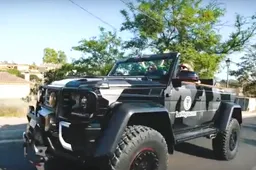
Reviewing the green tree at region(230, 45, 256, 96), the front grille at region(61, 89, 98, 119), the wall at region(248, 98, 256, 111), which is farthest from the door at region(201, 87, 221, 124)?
the green tree at region(230, 45, 256, 96)

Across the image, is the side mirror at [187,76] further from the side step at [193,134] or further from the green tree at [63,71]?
the green tree at [63,71]

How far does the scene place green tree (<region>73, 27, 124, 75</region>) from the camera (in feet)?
61.0

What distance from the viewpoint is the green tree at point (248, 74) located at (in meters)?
36.5

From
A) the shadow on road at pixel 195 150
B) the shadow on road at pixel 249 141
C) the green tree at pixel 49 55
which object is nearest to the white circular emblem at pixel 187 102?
the shadow on road at pixel 195 150

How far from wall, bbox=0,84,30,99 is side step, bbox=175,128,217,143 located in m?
49.5

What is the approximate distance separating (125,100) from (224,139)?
8.87 feet

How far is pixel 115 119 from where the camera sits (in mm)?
3664

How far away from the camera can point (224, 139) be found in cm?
588

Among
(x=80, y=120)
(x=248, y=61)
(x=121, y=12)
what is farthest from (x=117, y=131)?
(x=248, y=61)

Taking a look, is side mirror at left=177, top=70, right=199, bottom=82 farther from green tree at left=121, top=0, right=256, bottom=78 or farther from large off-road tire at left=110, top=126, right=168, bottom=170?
green tree at left=121, top=0, right=256, bottom=78

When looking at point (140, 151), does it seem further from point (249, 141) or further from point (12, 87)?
point (12, 87)

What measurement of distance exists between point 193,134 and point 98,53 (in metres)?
14.1

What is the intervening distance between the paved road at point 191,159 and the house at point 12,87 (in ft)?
157

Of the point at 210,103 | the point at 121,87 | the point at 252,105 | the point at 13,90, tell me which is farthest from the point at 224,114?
the point at 13,90
